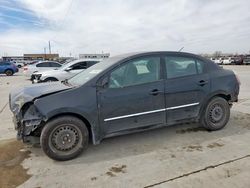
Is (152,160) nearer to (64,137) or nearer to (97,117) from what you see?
(97,117)

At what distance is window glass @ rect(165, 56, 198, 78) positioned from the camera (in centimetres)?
466

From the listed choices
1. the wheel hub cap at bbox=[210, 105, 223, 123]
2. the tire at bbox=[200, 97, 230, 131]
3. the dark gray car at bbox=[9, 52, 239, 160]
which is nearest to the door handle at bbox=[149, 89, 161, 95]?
the dark gray car at bbox=[9, 52, 239, 160]

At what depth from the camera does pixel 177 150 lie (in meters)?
4.21

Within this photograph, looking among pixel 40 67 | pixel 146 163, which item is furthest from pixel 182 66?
pixel 40 67

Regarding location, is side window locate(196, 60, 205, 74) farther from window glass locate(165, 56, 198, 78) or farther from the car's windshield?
the car's windshield

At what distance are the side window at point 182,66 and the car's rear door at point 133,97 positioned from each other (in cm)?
22

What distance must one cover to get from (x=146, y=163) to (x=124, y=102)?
3.39 feet

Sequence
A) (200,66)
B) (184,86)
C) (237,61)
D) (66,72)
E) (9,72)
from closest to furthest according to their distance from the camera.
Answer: (184,86), (200,66), (66,72), (9,72), (237,61)

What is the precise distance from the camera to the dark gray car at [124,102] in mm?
3887

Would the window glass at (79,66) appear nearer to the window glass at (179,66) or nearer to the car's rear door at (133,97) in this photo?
the window glass at (179,66)

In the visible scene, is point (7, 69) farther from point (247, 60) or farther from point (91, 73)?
point (247, 60)

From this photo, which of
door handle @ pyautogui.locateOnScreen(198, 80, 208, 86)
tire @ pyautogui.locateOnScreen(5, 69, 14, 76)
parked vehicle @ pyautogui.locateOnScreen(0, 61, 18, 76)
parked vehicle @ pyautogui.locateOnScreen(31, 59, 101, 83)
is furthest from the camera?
tire @ pyautogui.locateOnScreen(5, 69, 14, 76)

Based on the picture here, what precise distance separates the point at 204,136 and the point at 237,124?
1.17 m

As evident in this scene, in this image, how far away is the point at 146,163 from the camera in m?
3.76
